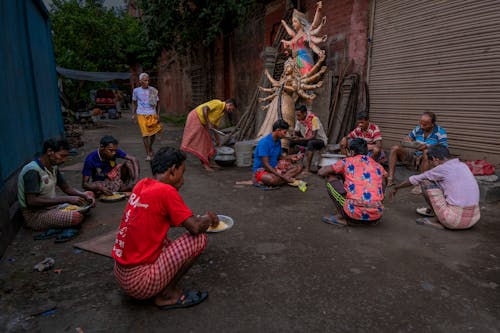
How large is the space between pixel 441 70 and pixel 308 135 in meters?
2.46

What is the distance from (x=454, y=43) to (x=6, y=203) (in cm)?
656

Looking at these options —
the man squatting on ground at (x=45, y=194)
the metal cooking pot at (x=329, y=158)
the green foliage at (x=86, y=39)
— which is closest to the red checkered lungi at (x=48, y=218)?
the man squatting on ground at (x=45, y=194)

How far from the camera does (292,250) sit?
3.15 metres

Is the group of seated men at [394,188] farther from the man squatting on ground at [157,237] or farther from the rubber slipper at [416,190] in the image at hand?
the man squatting on ground at [157,237]

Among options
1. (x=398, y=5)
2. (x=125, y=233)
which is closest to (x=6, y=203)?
(x=125, y=233)

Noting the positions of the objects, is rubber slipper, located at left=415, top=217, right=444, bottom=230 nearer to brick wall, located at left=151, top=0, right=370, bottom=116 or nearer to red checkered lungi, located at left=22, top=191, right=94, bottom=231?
red checkered lungi, located at left=22, top=191, right=94, bottom=231

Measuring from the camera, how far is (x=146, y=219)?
2072 millimetres

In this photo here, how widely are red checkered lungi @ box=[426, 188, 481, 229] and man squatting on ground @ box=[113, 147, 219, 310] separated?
2.61 m

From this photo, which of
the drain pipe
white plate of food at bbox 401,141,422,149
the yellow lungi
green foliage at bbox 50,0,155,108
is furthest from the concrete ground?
green foliage at bbox 50,0,155,108

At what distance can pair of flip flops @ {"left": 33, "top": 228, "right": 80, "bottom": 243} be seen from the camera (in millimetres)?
3373

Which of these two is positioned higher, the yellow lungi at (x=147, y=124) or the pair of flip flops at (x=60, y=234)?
the yellow lungi at (x=147, y=124)

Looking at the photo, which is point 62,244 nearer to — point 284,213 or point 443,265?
point 284,213

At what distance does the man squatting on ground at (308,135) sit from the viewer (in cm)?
614

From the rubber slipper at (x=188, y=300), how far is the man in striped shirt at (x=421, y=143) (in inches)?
151
